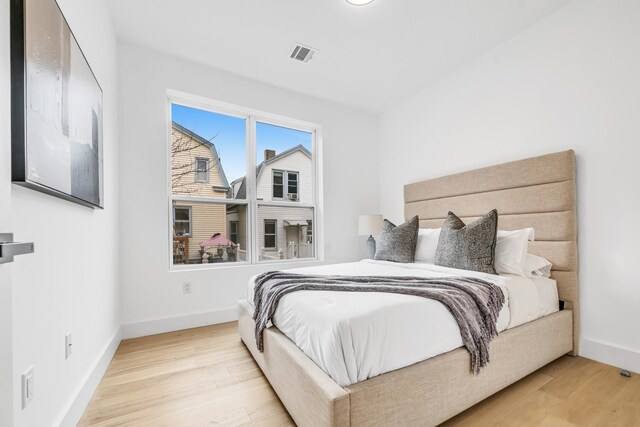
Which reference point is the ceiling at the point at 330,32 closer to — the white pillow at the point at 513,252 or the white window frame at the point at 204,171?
the white window frame at the point at 204,171

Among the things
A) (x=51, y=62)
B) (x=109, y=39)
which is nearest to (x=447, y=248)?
(x=51, y=62)

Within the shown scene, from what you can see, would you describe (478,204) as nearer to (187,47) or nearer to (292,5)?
(292,5)

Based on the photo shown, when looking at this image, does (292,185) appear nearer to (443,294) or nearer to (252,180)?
(252,180)

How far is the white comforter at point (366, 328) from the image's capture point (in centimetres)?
120

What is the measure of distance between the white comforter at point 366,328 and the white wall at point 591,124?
2.83 ft

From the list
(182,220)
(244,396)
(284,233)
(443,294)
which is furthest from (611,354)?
(182,220)

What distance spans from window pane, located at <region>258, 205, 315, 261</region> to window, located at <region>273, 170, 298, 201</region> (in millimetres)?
154

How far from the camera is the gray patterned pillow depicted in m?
2.12

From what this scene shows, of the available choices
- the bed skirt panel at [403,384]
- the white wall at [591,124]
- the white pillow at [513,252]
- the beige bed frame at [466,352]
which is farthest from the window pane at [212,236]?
the white wall at [591,124]

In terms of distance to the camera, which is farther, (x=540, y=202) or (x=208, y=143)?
(x=208, y=143)

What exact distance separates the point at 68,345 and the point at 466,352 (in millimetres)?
2014

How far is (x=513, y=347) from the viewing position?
173cm

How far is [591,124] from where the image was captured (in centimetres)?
212

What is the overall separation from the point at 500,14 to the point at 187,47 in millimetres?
2793
